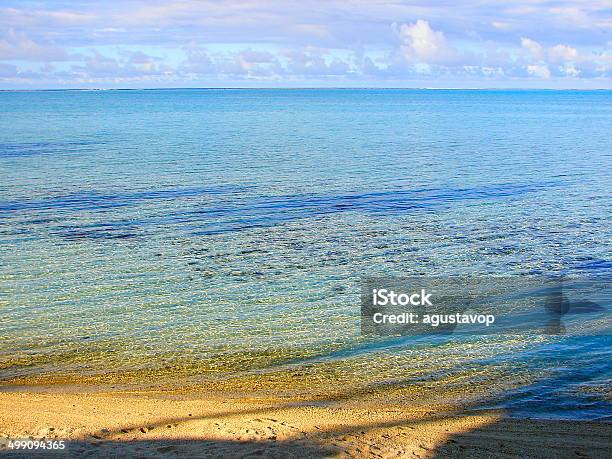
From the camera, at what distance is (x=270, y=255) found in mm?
21953

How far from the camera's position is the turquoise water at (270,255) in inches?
555

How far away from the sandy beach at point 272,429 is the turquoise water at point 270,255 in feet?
3.98

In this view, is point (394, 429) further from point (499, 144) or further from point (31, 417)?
point (499, 144)

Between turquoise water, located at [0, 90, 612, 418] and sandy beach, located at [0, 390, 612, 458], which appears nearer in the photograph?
sandy beach, located at [0, 390, 612, 458]

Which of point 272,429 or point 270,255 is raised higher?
point 270,255

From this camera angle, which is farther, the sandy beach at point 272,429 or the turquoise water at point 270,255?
the turquoise water at point 270,255

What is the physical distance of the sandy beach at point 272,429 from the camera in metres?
9.85

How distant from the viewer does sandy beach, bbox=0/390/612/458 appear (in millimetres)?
9852

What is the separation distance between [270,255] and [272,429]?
11.6m

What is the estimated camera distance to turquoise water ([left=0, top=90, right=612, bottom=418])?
14094 mm

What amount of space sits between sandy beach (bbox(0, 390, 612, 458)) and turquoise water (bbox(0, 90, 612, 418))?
1.21 metres

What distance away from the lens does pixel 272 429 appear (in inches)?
416

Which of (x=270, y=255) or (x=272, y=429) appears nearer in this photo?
(x=272, y=429)

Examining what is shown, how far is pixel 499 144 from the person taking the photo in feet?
213
